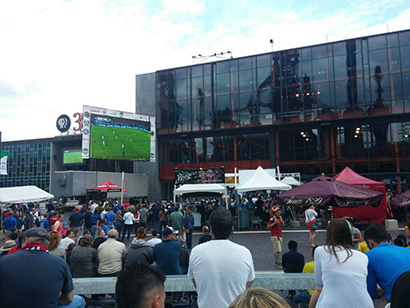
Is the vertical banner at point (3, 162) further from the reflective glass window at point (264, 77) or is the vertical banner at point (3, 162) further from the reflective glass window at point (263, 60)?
the reflective glass window at point (263, 60)

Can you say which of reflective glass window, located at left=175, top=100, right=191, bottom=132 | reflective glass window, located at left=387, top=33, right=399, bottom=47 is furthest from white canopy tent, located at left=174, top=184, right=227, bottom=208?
reflective glass window, located at left=387, top=33, right=399, bottom=47

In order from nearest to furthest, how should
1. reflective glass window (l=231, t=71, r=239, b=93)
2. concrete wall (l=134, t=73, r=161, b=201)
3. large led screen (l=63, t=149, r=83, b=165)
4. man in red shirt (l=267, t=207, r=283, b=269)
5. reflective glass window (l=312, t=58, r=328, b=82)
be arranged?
man in red shirt (l=267, t=207, r=283, b=269) < reflective glass window (l=312, t=58, r=328, b=82) < reflective glass window (l=231, t=71, r=239, b=93) < concrete wall (l=134, t=73, r=161, b=201) < large led screen (l=63, t=149, r=83, b=165)

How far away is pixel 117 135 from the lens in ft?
122

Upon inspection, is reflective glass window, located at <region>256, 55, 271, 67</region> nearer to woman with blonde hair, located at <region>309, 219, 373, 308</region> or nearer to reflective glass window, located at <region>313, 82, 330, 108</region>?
reflective glass window, located at <region>313, 82, 330, 108</region>

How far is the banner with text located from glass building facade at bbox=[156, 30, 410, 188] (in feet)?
63.6

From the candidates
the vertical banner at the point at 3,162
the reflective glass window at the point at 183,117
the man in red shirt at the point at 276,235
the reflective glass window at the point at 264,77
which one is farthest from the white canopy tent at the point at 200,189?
the vertical banner at the point at 3,162

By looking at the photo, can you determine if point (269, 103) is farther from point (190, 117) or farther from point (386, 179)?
point (386, 179)

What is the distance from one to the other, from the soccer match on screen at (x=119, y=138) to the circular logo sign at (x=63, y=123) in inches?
730

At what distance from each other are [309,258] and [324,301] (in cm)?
849

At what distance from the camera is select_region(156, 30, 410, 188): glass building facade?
33531mm

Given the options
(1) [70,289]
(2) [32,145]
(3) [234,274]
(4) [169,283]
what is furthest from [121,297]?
(2) [32,145]

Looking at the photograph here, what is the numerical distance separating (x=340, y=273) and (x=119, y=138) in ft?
119

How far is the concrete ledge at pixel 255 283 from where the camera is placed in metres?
4.63

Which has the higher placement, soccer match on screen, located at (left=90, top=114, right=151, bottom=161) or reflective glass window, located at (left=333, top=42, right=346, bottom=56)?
reflective glass window, located at (left=333, top=42, right=346, bottom=56)
